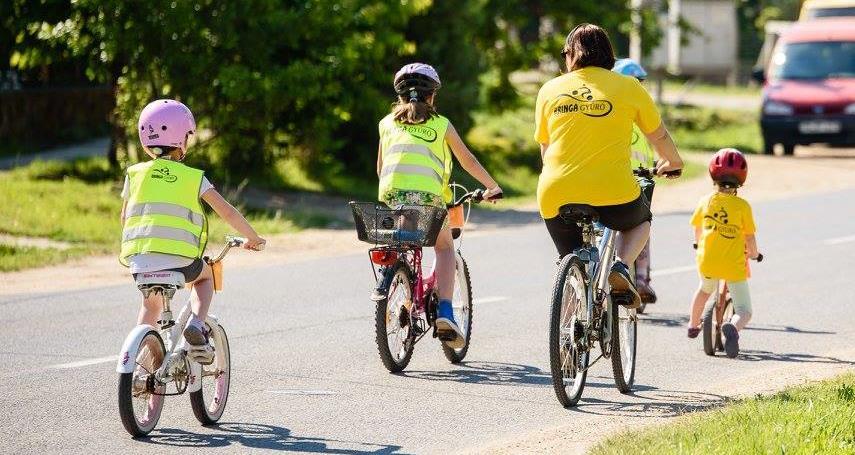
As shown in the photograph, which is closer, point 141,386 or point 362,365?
point 141,386

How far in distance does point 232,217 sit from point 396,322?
1.85 metres

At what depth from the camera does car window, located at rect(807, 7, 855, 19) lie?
32.5 meters

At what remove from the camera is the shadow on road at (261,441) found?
23.6ft

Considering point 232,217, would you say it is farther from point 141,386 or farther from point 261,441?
point 261,441

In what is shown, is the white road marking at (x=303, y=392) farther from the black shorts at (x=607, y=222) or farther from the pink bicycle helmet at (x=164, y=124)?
the pink bicycle helmet at (x=164, y=124)

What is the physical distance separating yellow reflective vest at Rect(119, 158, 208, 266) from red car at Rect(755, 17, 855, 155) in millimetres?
22846

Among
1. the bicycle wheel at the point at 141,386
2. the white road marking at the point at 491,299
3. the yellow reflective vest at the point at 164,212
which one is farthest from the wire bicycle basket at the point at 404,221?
the white road marking at the point at 491,299

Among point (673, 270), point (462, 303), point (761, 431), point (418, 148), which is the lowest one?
point (761, 431)

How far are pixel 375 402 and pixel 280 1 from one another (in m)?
12.0

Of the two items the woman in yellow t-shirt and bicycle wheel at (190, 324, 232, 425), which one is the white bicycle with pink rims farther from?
the woman in yellow t-shirt

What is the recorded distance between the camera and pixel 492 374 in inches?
362

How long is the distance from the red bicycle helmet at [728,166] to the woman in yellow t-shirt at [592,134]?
6.16ft

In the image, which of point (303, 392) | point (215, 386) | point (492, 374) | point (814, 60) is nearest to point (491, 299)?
point (492, 374)

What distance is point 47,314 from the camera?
11562 mm
